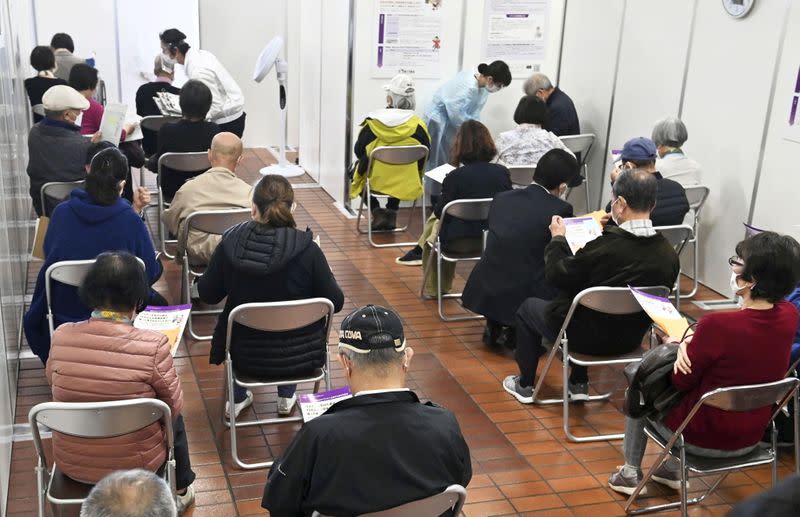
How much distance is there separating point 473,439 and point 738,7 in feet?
12.3

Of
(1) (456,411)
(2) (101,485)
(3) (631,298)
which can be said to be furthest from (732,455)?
(2) (101,485)

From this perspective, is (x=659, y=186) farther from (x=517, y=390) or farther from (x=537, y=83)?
(x=537, y=83)

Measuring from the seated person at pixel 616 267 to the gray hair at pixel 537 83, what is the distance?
Result: 11.2ft

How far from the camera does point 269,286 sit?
12.7 ft

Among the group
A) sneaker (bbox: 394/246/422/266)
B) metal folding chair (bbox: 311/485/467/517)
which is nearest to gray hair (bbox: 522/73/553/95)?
sneaker (bbox: 394/246/422/266)

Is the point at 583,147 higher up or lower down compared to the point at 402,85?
lower down

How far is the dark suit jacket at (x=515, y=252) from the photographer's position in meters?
4.78

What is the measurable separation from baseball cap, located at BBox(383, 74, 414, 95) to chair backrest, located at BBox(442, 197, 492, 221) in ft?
6.35

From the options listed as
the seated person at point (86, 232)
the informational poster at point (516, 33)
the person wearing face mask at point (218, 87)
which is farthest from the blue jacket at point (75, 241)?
the informational poster at point (516, 33)

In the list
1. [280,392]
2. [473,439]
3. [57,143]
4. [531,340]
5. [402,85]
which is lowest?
[473,439]

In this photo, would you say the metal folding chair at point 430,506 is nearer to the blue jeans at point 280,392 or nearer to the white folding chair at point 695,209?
the blue jeans at point 280,392

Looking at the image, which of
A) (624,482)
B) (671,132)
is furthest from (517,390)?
(671,132)

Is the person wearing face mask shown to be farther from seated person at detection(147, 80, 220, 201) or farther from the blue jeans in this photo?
the blue jeans

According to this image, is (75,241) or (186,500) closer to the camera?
(186,500)
